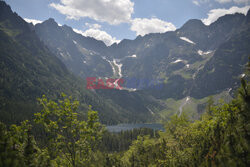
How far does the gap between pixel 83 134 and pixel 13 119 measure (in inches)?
8912

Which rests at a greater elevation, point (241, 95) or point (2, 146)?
point (241, 95)

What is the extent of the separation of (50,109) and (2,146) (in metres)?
5.32

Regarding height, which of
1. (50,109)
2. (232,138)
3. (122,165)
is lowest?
(122,165)

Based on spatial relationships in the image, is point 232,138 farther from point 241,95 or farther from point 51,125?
point 51,125

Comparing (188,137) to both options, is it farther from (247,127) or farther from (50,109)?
(50,109)

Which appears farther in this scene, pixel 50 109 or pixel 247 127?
pixel 50 109

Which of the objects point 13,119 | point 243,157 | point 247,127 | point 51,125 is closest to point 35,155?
point 51,125

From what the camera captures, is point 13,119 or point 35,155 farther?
point 13,119

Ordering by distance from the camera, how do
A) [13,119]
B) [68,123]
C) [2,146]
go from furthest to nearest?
1. [13,119]
2. [68,123]
3. [2,146]

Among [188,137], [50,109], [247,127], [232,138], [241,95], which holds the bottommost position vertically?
[188,137]

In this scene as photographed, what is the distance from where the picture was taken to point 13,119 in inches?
7810

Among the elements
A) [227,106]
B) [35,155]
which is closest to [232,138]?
[227,106]

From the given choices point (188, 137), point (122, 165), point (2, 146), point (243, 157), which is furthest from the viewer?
point (122, 165)

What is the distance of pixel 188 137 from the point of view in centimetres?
3166
